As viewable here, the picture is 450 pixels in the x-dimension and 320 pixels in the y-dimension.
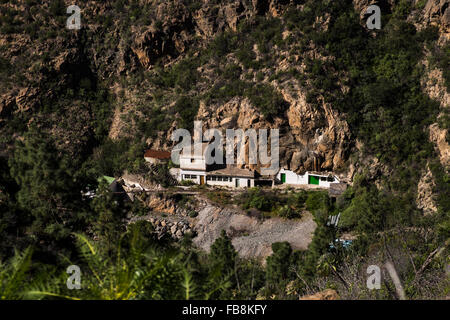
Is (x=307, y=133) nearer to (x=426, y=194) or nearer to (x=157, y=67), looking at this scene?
(x=426, y=194)

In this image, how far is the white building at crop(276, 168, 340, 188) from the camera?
89.7 feet

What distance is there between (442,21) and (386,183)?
11579 millimetres

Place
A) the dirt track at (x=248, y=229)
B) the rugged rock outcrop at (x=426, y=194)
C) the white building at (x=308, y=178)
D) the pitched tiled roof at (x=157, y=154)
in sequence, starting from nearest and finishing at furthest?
the dirt track at (x=248, y=229) → the rugged rock outcrop at (x=426, y=194) → the white building at (x=308, y=178) → the pitched tiled roof at (x=157, y=154)

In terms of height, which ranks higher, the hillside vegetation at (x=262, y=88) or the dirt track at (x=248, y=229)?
the hillside vegetation at (x=262, y=88)

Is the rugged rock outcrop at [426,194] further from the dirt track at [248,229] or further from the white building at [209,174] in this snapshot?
the white building at [209,174]

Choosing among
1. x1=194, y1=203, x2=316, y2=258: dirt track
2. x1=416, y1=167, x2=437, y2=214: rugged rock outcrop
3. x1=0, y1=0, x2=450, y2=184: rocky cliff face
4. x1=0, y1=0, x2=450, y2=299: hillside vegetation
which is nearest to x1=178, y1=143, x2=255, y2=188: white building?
x1=0, y1=0, x2=450, y2=299: hillside vegetation

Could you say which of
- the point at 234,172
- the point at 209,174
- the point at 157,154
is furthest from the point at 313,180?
the point at 157,154

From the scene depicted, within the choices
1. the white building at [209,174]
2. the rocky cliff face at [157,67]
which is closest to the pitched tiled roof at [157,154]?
the rocky cliff face at [157,67]

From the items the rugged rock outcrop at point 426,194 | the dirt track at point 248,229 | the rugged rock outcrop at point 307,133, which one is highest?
the rugged rock outcrop at point 307,133

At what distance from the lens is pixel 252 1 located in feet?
109

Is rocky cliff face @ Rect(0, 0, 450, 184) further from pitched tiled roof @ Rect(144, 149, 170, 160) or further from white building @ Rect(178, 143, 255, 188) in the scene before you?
Result: white building @ Rect(178, 143, 255, 188)

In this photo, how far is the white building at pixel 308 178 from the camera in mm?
27344

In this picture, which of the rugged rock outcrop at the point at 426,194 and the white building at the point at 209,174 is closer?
the rugged rock outcrop at the point at 426,194
